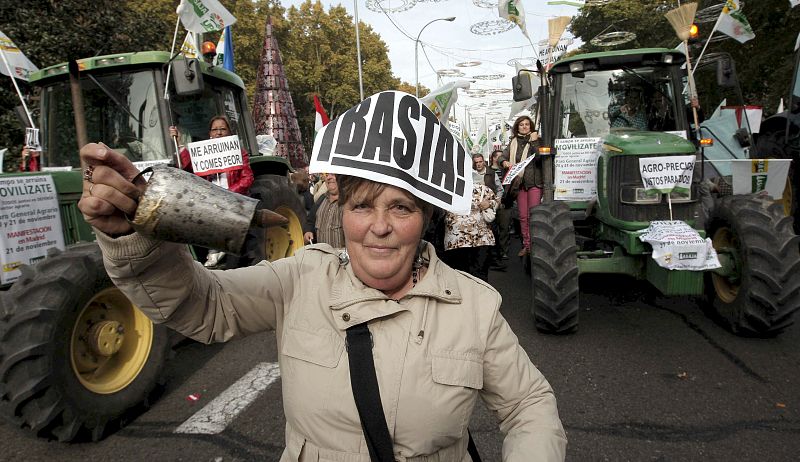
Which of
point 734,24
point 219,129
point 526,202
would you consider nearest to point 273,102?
point 526,202

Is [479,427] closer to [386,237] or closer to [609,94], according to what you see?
[386,237]

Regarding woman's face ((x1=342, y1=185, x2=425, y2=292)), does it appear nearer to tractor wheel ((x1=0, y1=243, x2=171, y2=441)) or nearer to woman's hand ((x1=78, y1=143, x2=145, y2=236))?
woman's hand ((x1=78, y1=143, x2=145, y2=236))

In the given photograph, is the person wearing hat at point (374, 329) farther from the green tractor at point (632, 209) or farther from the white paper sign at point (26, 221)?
the green tractor at point (632, 209)

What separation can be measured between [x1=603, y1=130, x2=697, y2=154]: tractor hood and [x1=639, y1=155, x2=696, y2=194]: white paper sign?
0.24 feet

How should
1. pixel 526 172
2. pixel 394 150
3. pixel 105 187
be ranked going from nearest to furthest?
pixel 105 187
pixel 394 150
pixel 526 172

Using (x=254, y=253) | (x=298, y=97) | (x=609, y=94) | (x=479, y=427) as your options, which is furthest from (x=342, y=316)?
(x=298, y=97)

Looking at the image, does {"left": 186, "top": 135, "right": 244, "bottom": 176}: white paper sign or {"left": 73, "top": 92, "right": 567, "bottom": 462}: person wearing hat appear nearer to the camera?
{"left": 73, "top": 92, "right": 567, "bottom": 462}: person wearing hat

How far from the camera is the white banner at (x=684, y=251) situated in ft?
13.8

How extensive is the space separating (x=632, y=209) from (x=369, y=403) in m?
4.44

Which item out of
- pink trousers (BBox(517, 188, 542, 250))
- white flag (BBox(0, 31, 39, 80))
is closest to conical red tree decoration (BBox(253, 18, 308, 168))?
pink trousers (BBox(517, 188, 542, 250))

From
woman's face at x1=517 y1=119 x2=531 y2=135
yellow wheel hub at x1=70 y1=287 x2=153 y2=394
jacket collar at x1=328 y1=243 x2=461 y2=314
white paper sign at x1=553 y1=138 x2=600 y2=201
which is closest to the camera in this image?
jacket collar at x1=328 y1=243 x2=461 y2=314

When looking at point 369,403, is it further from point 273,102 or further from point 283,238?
point 273,102

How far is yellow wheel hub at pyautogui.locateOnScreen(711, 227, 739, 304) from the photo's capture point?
4.82 metres

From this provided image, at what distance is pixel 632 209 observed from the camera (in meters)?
4.97
